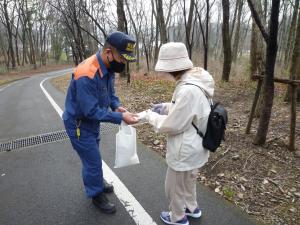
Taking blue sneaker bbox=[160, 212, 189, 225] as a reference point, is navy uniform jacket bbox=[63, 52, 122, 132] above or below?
above

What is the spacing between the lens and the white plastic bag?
2830 millimetres

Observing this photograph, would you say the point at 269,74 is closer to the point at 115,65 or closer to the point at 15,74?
the point at 115,65

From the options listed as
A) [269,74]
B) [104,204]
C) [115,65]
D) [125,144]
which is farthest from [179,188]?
[269,74]

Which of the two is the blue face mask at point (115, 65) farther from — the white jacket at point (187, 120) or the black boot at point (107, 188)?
the black boot at point (107, 188)

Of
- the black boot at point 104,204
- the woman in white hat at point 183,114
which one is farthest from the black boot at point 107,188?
the woman in white hat at point 183,114

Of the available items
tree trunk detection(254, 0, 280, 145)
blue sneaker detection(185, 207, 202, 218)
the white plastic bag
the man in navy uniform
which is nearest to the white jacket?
the white plastic bag

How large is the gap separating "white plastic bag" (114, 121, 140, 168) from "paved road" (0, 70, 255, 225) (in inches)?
28.2

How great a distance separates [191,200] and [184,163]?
29.7 inches

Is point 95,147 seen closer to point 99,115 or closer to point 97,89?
point 99,115

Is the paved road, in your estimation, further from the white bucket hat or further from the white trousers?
the white bucket hat

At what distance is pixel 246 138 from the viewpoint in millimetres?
5051

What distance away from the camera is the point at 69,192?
11.8 ft

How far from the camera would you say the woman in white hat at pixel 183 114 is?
7.47 feet

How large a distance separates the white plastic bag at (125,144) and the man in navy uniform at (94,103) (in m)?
0.12
